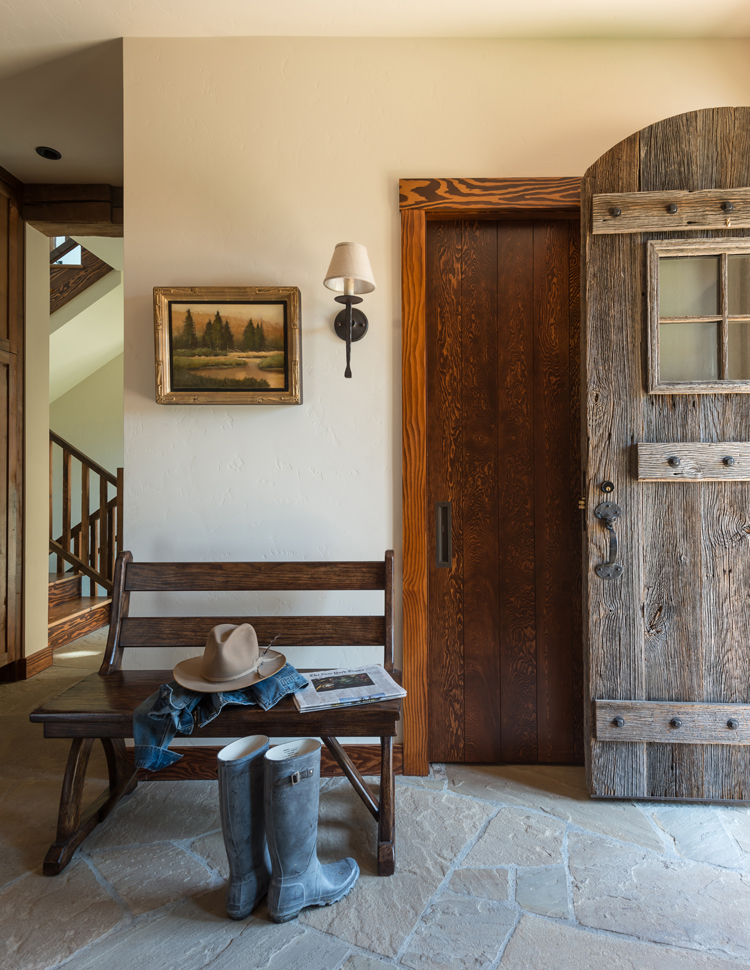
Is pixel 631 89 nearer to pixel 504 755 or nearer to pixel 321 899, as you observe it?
pixel 504 755

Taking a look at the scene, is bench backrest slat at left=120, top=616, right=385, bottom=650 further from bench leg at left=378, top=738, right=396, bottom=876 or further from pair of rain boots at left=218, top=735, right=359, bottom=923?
pair of rain boots at left=218, top=735, right=359, bottom=923

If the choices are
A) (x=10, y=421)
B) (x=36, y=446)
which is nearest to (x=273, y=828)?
(x=10, y=421)

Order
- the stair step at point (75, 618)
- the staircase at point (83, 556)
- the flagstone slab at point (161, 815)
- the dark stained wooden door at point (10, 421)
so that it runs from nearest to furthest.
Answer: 1. the flagstone slab at point (161, 815)
2. the dark stained wooden door at point (10, 421)
3. the stair step at point (75, 618)
4. the staircase at point (83, 556)

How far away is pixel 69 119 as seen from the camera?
2959mm

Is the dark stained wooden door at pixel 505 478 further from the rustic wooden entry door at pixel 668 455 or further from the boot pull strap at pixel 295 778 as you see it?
the boot pull strap at pixel 295 778

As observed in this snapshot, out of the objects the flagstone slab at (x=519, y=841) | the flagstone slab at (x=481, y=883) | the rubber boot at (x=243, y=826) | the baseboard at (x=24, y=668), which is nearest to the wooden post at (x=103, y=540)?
the baseboard at (x=24, y=668)

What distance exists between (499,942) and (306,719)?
0.73 m

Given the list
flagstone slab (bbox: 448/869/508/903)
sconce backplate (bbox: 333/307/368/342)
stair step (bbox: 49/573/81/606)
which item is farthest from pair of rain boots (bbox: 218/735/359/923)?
stair step (bbox: 49/573/81/606)

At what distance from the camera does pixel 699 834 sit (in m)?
1.96

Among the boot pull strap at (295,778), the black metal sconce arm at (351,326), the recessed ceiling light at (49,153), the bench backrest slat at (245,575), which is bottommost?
the boot pull strap at (295,778)

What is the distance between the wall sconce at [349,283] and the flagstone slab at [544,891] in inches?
69.4

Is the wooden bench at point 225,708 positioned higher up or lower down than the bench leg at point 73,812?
higher up

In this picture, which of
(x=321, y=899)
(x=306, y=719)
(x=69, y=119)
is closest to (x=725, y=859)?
(x=321, y=899)

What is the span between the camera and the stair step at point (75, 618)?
428cm
